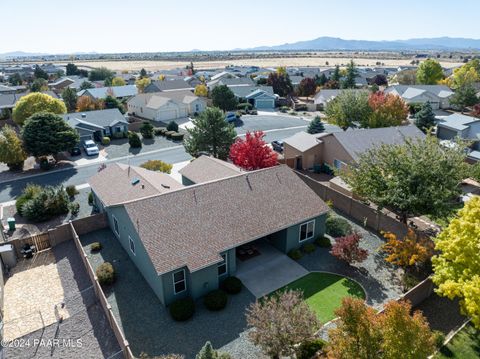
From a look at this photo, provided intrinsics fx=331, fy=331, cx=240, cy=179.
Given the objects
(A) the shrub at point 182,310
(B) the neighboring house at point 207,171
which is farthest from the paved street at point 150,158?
(A) the shrub at point 182,310

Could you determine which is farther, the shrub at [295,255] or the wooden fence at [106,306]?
the shrub at [295,255]

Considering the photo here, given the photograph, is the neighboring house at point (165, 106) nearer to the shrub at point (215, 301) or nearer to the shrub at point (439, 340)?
the shrub at point (215, 301)

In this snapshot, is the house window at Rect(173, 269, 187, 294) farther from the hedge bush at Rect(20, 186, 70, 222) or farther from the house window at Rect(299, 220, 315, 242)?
the hedge bush at Rect(20, 186, 70, 222)

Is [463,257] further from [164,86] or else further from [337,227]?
[164,86]

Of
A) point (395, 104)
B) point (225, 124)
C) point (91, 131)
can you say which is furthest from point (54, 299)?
point (395, 104)

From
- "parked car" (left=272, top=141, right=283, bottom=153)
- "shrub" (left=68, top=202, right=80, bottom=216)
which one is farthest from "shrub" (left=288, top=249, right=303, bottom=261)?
"parked car" (left=272, top=141, right=283, bottom=153)

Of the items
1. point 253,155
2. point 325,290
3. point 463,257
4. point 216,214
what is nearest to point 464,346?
point 463,257
